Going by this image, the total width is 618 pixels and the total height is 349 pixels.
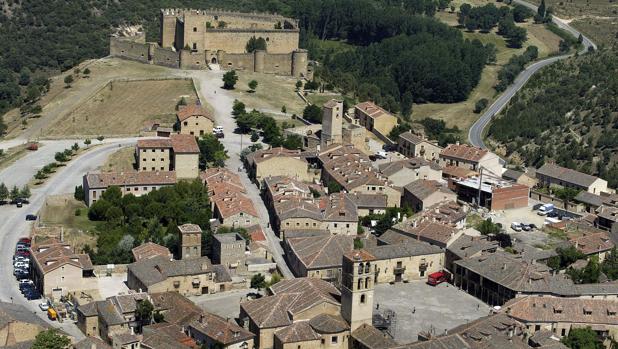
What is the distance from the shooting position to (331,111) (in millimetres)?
76312

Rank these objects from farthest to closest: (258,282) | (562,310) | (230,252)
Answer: (230,252) < (258,282) < (562,310)

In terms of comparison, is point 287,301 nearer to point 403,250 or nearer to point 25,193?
point 403,250

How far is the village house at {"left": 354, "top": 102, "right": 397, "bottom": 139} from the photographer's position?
84125 millimetres

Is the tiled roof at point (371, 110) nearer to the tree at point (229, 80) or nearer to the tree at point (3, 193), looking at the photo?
the tree at point (229, 80)

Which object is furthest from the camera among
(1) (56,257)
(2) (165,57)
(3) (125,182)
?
(2) (165,57)

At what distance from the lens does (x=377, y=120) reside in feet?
276

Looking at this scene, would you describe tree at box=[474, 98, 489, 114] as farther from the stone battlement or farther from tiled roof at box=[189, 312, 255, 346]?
tiled roof at box=[189, 312, 255, 346]

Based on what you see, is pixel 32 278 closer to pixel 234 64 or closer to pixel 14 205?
pixel 14 205

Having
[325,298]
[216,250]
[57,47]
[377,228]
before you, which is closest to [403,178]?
[377,228]

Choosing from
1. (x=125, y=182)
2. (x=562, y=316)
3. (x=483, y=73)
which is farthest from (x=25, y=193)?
(x=483, y=73)

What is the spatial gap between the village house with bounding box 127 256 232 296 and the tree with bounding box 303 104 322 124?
3085 cm

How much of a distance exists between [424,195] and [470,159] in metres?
9.67

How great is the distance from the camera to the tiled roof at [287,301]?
4800 cm

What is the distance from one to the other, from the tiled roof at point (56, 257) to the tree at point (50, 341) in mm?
8156
